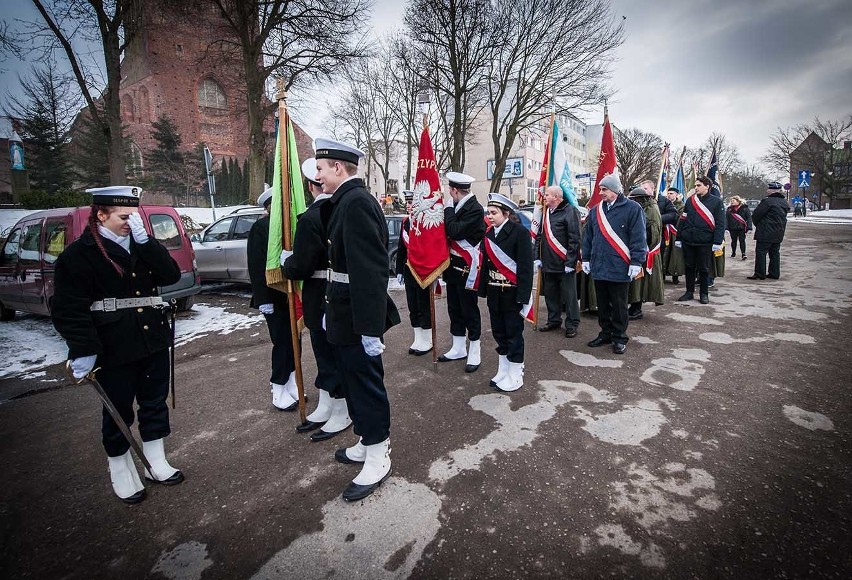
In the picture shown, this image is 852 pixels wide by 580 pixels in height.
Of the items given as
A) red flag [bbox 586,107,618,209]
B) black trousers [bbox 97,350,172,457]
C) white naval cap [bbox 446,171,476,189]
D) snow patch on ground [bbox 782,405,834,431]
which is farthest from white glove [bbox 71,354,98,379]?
red flag [bbox 586,107,618,209]

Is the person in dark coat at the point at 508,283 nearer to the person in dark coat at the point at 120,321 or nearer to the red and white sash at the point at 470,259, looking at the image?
the red and white sash at the point at 470,259

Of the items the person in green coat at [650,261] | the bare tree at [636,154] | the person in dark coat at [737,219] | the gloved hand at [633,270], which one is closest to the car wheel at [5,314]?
the gloved hand at [633,270]

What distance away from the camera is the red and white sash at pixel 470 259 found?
16.1ft


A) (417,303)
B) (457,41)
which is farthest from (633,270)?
(457,41)

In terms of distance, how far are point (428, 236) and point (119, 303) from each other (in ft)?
10.3

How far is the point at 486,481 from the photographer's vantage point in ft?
9.37

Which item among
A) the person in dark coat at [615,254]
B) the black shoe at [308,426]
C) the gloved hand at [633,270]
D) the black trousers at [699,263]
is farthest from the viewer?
the black trousers at [699,263]

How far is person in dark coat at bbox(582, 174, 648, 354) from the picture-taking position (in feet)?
17.5

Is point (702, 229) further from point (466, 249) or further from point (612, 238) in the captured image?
point (466, 249)

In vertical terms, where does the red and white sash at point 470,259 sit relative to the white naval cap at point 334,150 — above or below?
below

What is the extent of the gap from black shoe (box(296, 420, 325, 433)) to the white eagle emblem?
246 cm

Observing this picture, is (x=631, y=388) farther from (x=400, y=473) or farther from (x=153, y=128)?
(x=153, y=128)

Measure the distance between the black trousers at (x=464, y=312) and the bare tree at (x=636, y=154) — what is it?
1645 inches

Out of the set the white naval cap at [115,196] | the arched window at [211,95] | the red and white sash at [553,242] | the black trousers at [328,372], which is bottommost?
the black trousers at [328,372]
